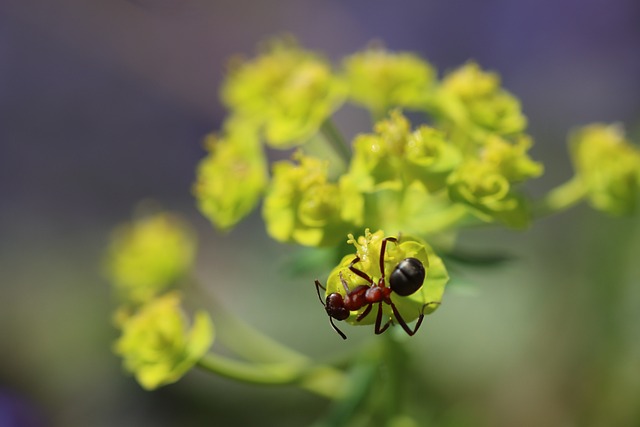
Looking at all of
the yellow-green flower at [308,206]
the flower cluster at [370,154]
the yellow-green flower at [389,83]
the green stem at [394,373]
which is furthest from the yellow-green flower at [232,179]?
the green stem at [394,373]

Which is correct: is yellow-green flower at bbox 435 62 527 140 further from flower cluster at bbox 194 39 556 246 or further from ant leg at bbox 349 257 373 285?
ant leg at bbox 349 257 373 285

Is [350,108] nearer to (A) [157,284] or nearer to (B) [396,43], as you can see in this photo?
(B) [396,43]

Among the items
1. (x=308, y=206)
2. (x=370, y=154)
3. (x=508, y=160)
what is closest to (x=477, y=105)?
(x=508, y=160)

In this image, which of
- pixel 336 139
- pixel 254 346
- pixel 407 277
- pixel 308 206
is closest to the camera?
pixel 407 277

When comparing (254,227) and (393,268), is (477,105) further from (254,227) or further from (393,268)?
(254,227)

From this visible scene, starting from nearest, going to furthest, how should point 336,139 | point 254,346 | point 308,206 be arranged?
point 308,206
point 336,139
point 254,346

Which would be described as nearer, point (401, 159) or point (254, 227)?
point (401, 159)

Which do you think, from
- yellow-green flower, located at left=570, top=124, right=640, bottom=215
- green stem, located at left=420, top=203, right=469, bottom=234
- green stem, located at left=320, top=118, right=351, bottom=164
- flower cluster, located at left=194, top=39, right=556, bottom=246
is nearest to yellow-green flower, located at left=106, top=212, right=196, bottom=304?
flower cluster, located at left=194, top=39, right=556, bottom=246
